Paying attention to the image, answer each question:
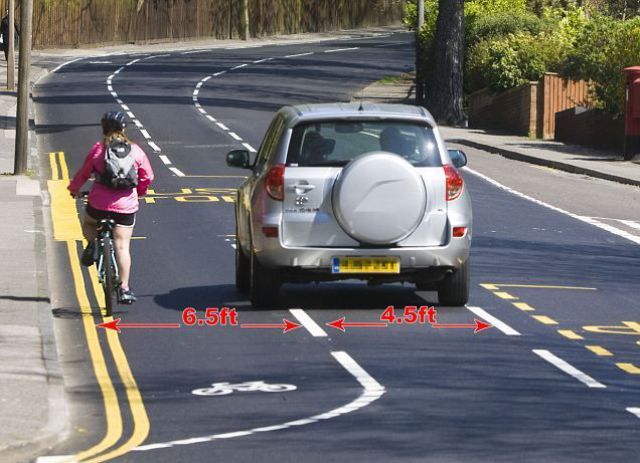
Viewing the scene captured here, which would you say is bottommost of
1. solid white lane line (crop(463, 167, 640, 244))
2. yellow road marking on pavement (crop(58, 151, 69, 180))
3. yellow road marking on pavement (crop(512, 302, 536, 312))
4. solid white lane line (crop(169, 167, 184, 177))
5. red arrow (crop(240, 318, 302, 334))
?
solid white lane line (crop(463, 167, 640, 244))

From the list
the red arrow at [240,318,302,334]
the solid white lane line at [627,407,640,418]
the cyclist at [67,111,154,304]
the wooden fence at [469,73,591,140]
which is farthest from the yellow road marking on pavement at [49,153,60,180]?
the solid white lane line at [627,407,640,418]

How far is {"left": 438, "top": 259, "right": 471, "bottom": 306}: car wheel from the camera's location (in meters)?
15.1

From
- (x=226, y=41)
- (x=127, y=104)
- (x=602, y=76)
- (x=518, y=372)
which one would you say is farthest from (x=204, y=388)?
(x=226, y=41)

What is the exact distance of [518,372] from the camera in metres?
12.3

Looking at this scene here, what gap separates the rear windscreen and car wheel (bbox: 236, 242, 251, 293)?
1622mm

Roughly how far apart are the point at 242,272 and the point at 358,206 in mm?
2185

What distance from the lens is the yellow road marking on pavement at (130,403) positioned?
32.2 feet

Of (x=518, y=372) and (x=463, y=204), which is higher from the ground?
(x=463, y=204)

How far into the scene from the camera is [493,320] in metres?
14.8

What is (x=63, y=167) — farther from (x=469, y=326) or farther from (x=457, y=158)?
(x=469, y=326)

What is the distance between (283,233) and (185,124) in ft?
89.2

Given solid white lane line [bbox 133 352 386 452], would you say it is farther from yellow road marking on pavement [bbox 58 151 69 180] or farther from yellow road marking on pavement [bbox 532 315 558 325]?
yellow road marking on pavement [bbox 58 151 69 180]

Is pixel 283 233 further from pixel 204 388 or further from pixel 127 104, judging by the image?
pixel 127 104

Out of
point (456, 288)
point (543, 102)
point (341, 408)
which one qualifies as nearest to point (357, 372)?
point (341, 408)
